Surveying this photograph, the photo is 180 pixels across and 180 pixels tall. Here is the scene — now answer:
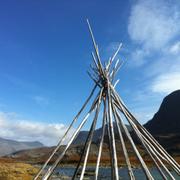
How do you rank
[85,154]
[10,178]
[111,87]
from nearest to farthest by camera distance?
1. [85,154]
2. [111,87]
3. [10,178]

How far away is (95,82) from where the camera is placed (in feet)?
46.4

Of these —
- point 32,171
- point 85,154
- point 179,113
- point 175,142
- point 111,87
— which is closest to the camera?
point 85,154

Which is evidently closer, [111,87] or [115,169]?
[115,169]

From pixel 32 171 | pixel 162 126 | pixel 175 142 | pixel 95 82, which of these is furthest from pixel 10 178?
pixel 162 126

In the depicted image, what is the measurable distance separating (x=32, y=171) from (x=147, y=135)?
24.5 m

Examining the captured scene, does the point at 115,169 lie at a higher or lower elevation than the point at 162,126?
lower

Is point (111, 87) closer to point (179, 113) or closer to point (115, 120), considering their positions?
point (115, 120)

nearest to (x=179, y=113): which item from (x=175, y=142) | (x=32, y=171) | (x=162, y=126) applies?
(x=162, y=126)

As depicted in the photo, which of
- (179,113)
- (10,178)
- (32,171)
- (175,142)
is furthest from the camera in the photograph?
(179,113)

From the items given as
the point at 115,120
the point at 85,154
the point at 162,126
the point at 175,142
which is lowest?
the point at 85,154

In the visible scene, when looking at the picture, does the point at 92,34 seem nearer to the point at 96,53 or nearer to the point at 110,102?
the point at 96,53

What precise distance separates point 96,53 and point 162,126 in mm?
183831

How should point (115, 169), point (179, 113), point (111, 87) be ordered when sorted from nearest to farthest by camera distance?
point (115, 169) → point (111, 87) → point (179, 113)

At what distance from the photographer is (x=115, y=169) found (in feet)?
36.6
